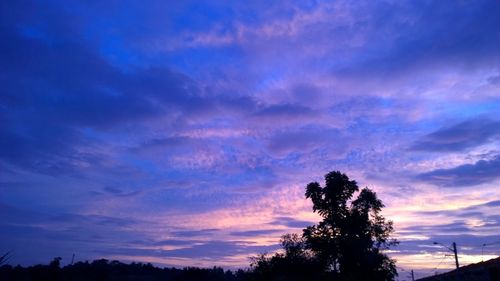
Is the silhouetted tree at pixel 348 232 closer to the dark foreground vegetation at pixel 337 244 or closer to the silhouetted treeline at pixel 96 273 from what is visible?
the dark foreground vegetation at pixel 337 244

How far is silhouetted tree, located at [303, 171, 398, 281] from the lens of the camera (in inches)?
1827

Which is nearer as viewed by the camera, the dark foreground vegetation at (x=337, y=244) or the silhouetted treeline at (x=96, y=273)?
the dark foreground vegetation at (x=337, y=244)

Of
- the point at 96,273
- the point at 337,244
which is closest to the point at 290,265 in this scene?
the point at 337,244

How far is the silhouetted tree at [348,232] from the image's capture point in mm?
46406

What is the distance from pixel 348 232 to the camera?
47.5 m

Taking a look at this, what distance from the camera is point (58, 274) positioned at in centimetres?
8131

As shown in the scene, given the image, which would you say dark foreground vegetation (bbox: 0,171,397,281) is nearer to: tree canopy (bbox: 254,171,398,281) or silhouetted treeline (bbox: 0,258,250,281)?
tree canopy (bbox: 254,171,398,281)

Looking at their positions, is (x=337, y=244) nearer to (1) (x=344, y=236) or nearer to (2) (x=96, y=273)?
(1) (x=344, y=236)

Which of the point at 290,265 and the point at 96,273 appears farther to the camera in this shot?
the point at 96,273

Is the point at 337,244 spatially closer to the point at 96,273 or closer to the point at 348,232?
the point at 348,232

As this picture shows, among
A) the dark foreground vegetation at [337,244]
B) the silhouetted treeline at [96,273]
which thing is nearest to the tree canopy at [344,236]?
the dark foreground vegetation at [337,244]

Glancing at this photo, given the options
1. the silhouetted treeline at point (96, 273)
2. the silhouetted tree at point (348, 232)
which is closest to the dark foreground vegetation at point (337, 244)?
the silhouetted tree at point (348, 232)

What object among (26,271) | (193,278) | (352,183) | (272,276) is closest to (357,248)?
(352,183)

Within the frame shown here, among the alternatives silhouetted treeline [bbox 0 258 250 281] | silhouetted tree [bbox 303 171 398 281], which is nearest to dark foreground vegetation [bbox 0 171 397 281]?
silhouetted tree [bbox 303 171 398 281]
